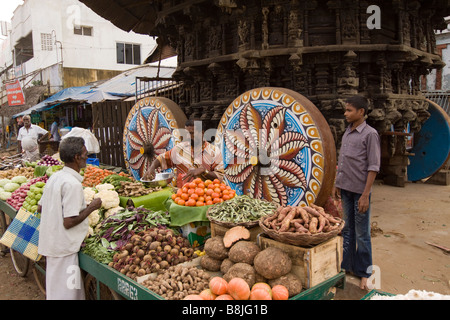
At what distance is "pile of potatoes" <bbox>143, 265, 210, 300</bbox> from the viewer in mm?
2588

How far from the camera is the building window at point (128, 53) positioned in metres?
24.6

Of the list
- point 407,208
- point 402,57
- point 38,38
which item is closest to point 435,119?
point 407,208

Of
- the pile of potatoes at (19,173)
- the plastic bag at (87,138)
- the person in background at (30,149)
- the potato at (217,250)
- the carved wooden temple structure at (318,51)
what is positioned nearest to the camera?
the potato at (217,250)

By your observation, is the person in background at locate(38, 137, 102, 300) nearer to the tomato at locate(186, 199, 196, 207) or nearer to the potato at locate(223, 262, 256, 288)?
the tomato at locate(186, 199, 196, 207)

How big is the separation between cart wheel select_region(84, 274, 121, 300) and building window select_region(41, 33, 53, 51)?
76.3ft

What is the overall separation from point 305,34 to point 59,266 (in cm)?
450

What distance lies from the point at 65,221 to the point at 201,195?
143 centimetres

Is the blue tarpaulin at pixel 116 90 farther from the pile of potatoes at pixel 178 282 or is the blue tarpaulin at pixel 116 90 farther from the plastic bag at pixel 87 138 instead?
the pile of potatoes at pixel 178 282

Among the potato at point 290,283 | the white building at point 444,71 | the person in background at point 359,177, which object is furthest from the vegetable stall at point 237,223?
the white building at point 444,71

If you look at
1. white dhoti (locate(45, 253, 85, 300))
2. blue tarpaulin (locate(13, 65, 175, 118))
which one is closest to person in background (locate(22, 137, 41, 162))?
blue tarpaulin (locate(13, 65, 175, 118))

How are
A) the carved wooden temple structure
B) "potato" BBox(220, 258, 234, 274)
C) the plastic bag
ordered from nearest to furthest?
"potato" BBox(220, 258, 234, 274)
the carved wooden temple structure
the plastic bag

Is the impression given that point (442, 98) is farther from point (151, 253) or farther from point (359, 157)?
point (151, 253)

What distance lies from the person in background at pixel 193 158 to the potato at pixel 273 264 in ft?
7.02

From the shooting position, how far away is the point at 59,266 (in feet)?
10.6
